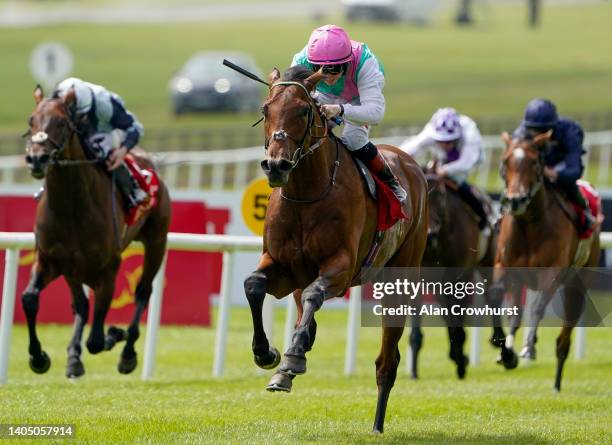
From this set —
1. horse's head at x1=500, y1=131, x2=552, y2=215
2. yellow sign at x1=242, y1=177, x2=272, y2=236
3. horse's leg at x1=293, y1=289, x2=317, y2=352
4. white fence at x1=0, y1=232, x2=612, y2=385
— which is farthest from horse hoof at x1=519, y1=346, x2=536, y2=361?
yellow sign at x1=242, y1=177, x2=272, y2=236

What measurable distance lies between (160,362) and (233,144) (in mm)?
15859

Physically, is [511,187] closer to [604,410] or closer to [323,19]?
[604,410]

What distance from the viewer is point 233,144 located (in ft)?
93.8

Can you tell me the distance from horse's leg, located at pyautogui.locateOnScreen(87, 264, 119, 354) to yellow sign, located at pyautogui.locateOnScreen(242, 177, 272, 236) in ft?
7.13

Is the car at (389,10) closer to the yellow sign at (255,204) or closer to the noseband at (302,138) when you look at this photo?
the yellow sign at (255,204)

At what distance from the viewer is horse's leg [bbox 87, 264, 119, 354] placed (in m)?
10.1

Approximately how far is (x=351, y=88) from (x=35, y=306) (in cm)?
280

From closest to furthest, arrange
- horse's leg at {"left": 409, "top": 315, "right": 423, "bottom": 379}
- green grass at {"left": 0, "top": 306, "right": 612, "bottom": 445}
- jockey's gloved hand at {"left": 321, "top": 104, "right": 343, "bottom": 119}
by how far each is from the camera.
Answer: jockey's gloved hand at {"left": 321, "top": 104, "right": 343, "bottom": 119}, green grass at {"left": 0, "top": 306, "right": 612, "bottom": 445}, horse's leg at {"left": 409, "top": 315, "right": 423, "bottom": 379}

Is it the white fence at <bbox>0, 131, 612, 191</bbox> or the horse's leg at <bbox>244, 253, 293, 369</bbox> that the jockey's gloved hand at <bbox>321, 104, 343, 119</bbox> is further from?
the white fence at <bbox>0, 131, 612, 191</bbox>

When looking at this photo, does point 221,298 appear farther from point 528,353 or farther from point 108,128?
point 528,353

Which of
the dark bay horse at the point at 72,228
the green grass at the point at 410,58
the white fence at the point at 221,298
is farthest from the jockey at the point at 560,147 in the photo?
the green grass at the point at 410,58

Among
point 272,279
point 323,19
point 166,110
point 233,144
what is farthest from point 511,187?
point 323,19

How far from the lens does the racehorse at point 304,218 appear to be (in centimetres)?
731

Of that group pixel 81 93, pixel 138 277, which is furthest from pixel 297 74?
pixel 138 277
